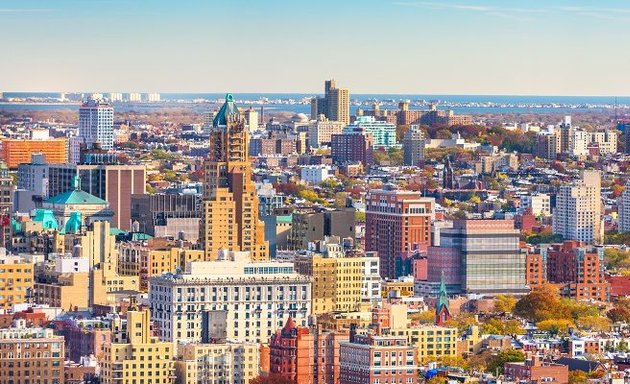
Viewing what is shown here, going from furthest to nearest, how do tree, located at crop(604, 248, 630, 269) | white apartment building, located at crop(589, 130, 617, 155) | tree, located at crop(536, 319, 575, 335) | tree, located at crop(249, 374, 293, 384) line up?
white apartment building, located at crop(589, 130, 617, 155) → tree, located at crop(604, 248, 630, 269) → tree, located at crop(536, 319, 575, 335) → tree, located at crop(249, 374, 293, 384)

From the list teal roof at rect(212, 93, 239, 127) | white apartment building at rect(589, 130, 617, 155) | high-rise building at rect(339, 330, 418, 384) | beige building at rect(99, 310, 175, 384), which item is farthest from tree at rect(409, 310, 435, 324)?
white apartment building at rect(589, 130, 617, 155)

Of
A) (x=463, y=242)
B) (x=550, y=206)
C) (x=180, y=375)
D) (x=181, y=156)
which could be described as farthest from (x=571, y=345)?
(x=181, y=156)

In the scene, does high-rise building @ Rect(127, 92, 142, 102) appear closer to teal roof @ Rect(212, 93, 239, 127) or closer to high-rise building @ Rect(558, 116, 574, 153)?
high-rise building @ Rect(558, 116, 574, 153)

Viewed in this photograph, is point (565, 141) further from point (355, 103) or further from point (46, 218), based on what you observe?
point (46, 218)

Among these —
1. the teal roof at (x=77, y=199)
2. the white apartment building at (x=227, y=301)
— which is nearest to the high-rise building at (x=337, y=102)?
the teal roof at (x=77, y=199)

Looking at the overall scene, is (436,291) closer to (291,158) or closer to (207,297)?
(207,297)

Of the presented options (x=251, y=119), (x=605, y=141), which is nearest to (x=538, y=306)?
(x=605, y=141)

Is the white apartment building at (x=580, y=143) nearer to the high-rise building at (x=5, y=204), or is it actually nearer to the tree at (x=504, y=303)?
the high-rise building at (x=5, y=204)
